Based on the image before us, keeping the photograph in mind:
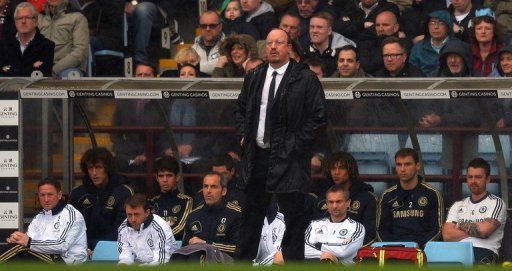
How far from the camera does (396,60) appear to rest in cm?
1722

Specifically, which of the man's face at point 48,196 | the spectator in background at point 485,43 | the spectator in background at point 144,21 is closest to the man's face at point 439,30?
the spectator in background at point 485,43

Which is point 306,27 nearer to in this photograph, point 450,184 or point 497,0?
point 497,0

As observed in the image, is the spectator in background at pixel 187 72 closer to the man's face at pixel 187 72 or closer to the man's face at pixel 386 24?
the man's face at pixel 187 72

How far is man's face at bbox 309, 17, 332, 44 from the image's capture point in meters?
18.1

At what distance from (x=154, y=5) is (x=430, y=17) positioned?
4421mm

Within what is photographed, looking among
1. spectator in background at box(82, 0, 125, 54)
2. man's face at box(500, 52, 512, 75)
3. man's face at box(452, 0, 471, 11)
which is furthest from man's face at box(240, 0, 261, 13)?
man's face at box(500, 52, 512, 75)

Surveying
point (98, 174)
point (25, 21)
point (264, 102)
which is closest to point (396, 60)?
point (98, 174)

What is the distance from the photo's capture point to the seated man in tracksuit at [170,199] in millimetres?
16438

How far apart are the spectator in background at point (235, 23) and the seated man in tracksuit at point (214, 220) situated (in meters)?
3.48

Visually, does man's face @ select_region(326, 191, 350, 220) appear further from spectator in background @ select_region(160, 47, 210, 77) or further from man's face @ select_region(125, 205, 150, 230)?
spectator in background @ select_region(160, 47, 210, 77)

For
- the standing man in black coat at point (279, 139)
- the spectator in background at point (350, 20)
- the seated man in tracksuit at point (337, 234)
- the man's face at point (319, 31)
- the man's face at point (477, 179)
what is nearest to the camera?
the standing man in black coat at point (279, 139)

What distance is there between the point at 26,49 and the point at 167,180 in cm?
246

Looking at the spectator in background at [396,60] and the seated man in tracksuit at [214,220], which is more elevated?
the spectator in background at [396,60]

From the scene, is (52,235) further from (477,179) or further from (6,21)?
(477,179)
